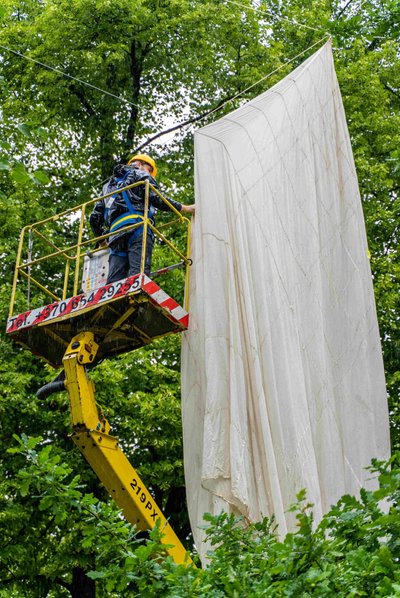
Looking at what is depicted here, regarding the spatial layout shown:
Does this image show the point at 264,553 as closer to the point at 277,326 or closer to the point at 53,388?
the point at 277,326

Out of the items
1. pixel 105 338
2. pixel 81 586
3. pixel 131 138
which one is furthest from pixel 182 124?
pixel 105 338

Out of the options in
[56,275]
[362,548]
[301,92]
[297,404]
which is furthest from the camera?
[56,275]

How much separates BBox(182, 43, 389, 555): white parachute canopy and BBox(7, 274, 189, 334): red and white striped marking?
27 centimetres

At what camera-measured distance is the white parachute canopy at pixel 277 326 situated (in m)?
8.16

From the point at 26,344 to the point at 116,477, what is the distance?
1651mm

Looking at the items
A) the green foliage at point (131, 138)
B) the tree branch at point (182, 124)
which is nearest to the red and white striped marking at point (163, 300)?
the green foliage at point (131, 138)

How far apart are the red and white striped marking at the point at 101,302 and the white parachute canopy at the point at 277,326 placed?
0.27 meters

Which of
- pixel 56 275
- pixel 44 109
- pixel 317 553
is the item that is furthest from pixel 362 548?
pixel 44 109

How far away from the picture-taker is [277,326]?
8.70 metres

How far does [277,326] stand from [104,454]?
187cm

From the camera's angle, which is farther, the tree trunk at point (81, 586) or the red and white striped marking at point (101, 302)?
the tree trunk at point (81, 586)

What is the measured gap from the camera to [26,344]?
390 inches

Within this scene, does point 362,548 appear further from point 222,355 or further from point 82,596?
point 82,596

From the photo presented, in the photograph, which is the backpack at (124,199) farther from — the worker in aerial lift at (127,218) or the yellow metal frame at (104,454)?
the yellow metal frame at (104,454)
